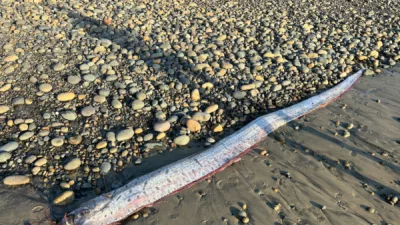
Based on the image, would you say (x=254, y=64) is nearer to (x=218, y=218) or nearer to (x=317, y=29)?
(x=317, y=29)

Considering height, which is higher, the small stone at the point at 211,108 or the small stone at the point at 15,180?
the small stone at the point at 211,108

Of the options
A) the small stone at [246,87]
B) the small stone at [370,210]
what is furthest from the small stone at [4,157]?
the small stone at [370,210]

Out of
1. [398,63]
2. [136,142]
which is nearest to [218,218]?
[136,142]

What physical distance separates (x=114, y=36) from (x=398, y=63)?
22.3 ft

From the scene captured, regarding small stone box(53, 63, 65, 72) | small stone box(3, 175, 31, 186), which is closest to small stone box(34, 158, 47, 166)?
small stone box(3, 175, 31, 186)

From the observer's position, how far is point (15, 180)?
4.86m

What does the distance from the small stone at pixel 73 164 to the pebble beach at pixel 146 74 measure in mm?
14

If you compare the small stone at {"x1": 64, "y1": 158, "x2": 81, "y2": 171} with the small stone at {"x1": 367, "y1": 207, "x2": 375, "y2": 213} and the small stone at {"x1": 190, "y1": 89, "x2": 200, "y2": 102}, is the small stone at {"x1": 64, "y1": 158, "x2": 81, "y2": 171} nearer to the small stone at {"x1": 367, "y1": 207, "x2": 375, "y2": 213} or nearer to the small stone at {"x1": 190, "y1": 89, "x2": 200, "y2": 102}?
the small stone at {"x1": 190, "y1": 89, "x2": 200, "y2": 102}

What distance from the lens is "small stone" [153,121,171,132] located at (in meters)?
5.84

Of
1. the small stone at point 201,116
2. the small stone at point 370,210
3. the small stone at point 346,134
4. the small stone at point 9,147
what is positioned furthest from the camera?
the small stone at point 201,116

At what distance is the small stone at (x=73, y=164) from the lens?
5125mm

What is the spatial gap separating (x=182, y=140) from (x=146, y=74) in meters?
1.97

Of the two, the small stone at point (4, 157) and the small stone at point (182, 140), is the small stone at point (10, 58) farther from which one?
the small stone at point (182, 140)

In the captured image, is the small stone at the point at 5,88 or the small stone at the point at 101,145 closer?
the small stone at the point at 101,145
